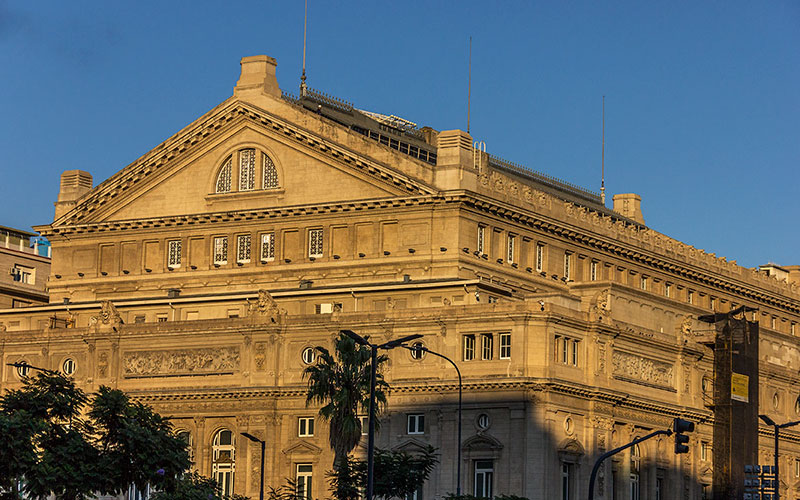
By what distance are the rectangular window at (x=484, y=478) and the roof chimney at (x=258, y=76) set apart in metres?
35.2

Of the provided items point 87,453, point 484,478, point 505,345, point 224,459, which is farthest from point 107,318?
point 87,453

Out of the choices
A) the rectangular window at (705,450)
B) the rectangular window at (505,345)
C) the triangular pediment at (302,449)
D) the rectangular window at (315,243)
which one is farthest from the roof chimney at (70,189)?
the rectangular window at (705,450)

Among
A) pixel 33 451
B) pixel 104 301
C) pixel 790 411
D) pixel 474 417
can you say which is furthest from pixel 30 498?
pixel 790 411

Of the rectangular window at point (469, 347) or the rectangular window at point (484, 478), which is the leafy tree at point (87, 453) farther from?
the rectangular window at point (469, 347)

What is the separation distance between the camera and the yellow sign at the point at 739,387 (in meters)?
142

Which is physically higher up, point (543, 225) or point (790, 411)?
point (543, 225)

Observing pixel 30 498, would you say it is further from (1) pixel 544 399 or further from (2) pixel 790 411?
(2) pixel 790 411

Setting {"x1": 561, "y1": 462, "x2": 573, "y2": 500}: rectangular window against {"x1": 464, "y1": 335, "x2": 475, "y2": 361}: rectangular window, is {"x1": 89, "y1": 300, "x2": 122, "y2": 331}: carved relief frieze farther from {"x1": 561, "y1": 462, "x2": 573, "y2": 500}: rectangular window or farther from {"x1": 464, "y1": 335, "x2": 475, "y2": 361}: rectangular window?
{"x1": 561, "y1": 462, "x2": 573, "y2": 500}: rectangular window

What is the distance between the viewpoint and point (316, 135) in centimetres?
13725

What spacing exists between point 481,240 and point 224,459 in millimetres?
23921

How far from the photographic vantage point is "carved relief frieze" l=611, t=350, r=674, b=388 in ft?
425

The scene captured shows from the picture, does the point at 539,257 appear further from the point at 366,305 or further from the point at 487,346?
the point at 487,346

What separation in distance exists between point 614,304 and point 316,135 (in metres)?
25.3

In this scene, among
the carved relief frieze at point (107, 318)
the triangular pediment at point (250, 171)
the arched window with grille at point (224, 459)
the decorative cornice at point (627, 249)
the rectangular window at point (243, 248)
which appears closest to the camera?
the arched window with grille at point (224, 459)
